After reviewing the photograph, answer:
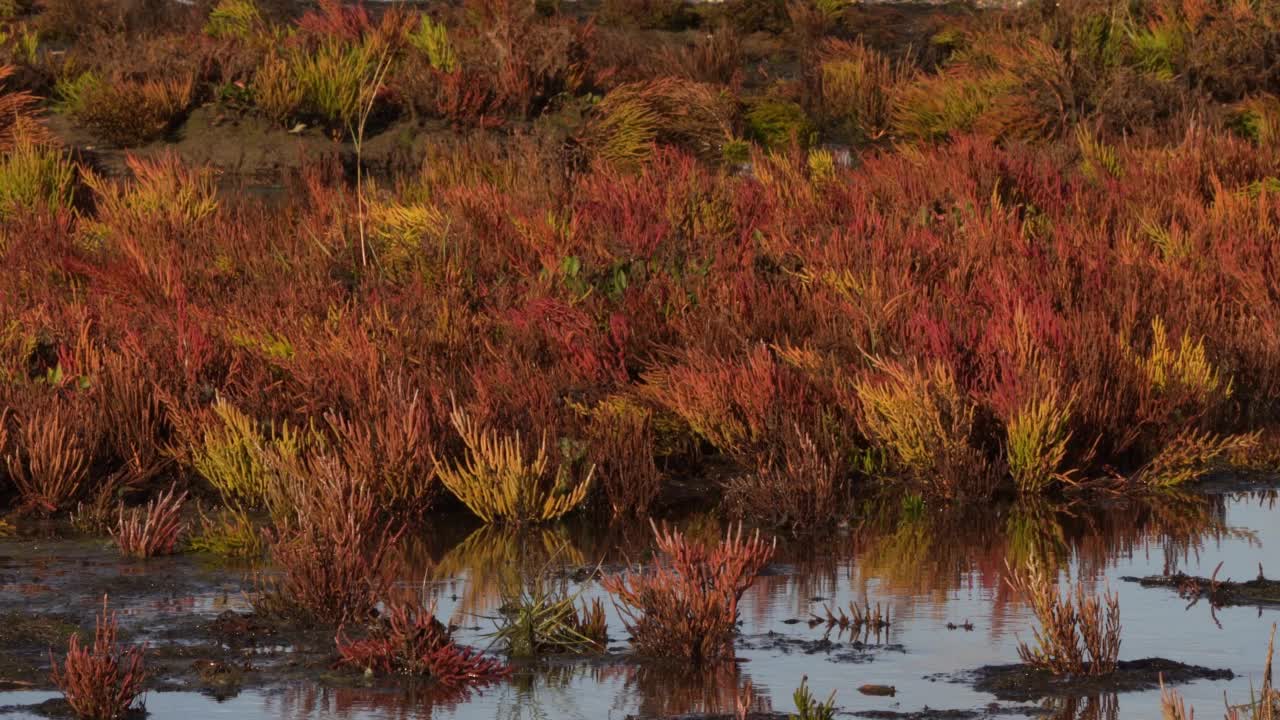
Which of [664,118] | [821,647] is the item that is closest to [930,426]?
[821,647]

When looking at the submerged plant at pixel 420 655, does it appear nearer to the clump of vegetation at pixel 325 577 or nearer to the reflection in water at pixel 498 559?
the clump of vegetation at pixel 325 577

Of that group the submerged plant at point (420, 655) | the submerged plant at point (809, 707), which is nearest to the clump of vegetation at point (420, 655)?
the submerged plant at point (420, 655)

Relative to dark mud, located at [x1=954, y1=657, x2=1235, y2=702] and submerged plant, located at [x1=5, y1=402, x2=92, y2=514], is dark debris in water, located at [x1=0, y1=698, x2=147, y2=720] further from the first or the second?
submerged plant, located at [x1=5, y1=402, x2=92, y2=514]

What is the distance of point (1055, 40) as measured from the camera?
18812 millimetres

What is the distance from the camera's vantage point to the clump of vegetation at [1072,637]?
222 inches

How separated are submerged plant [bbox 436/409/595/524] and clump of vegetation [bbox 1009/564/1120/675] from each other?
2817mm

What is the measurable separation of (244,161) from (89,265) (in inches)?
208

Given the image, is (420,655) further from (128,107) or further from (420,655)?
(128,107)

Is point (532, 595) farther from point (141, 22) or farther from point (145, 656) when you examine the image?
point (141, 22)

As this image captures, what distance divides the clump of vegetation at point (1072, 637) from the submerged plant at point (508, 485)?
111 inches

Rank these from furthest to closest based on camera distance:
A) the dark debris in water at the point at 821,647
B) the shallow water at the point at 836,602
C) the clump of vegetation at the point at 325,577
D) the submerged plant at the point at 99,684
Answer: the clump of vegetation at the point at 325,577 → the dark debris in water at the point at 821,647 → the shallow water at the point at 836,602 → the submerged plant at the point at 99,684

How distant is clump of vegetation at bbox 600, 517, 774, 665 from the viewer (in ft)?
19.4

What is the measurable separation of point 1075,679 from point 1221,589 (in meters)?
1.41

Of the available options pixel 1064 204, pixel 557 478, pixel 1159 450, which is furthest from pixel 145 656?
pixel 1064 204
